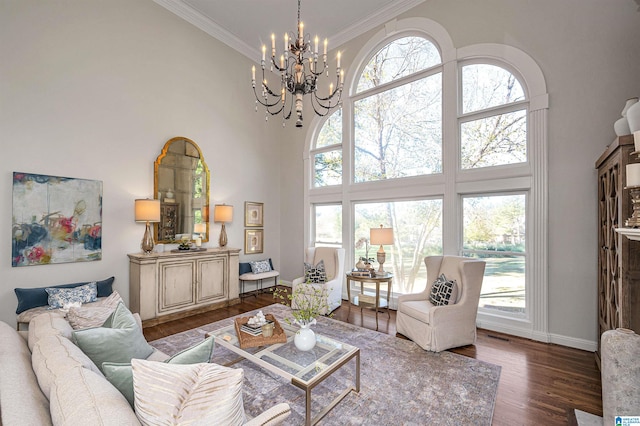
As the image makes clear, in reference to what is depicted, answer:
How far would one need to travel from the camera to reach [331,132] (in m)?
5.67

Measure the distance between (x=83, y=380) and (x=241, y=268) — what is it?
446 centimetres

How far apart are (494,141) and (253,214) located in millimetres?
4438

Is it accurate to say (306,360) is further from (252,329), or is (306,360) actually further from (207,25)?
(207,25)

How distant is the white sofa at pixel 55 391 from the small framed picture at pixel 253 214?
435 centimetres

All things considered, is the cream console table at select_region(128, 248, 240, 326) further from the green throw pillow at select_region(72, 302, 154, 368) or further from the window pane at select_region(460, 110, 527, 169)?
the window pane at select_region(460, 110, 527, 169)

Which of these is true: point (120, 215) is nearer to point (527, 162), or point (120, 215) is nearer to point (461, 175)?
point (461, 175)

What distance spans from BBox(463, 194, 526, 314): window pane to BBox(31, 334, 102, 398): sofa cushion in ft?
13.8

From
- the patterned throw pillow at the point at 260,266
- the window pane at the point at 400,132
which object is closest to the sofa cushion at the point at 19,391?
the patterned throw pillow at the point at 260,266

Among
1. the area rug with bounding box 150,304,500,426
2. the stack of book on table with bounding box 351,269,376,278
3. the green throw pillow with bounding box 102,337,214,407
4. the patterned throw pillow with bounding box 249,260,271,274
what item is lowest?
the area rug with bounding box 150,304,500,426

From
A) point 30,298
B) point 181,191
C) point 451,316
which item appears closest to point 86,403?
point 451,316

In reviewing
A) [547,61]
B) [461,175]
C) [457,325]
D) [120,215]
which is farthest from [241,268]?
[547,61]

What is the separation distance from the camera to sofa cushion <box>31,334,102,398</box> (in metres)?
1.10

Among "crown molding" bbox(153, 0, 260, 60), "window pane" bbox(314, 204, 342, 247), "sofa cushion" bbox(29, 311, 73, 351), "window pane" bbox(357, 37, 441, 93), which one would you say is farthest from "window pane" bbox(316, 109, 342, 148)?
"sofa cushion" bbox(29, 311, 73, 351)

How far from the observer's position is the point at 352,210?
5.26 metres
